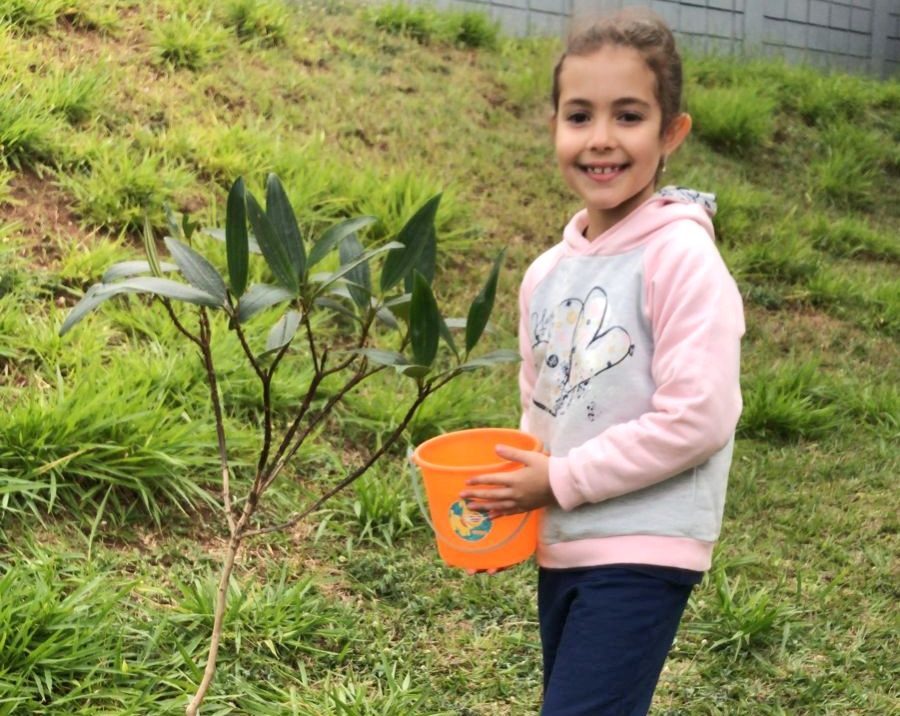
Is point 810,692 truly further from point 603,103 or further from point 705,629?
point 603,103

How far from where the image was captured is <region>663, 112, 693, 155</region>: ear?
1.84 metres

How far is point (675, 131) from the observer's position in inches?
73.3

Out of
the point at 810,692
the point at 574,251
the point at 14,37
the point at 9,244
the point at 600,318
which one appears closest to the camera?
the point at 600,318

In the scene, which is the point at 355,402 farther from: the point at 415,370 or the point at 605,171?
the point at 415,370

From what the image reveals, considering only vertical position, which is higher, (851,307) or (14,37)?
(14,37)

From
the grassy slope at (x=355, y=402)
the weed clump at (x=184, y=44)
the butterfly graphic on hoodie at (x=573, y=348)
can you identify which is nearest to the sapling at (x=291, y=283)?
the butterfly graphic on hoodie at (x=573, y=348)

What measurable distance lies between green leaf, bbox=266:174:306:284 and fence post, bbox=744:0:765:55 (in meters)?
6.96

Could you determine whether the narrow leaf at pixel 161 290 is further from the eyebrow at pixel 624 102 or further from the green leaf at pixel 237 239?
the eyebrow at pixel 624 102

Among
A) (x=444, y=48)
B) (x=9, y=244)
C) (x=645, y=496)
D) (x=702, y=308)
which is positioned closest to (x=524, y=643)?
(x=645, y=496)

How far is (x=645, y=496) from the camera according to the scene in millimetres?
1689

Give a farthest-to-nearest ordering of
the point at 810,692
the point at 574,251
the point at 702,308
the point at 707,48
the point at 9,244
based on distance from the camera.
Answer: the point at 707,48 < the point at 9,244 < the point at 810,692 < the point at 574,251 < the point at 702,308

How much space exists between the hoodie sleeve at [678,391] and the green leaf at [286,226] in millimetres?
520

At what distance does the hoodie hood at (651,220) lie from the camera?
1748 mm

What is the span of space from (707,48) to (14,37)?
4.77 meters
